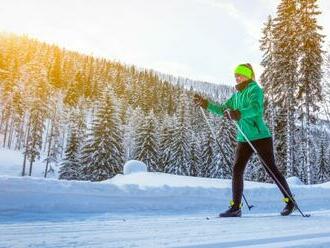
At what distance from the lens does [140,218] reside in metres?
4.59

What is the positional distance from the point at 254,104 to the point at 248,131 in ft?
1.22

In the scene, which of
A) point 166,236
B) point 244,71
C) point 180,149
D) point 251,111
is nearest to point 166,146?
point 180,149

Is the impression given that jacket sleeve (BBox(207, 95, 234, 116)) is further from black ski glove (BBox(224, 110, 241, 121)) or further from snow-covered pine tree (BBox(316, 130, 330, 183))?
snow-covered pine tree (BBox(316, 130, 330, 183))

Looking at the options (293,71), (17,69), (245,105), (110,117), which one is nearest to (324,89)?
(293,71)

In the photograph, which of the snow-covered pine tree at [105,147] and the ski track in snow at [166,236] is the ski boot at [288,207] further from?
the snow-covered pine tree at [105,147]

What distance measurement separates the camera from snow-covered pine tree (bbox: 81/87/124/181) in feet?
125

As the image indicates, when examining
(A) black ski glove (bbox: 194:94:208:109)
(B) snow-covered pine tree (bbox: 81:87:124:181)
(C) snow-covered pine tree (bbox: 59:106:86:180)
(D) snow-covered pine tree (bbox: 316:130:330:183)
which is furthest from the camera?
(D) snow-covered pine tree (bbox: 316:130:330:183)

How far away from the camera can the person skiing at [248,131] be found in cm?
505

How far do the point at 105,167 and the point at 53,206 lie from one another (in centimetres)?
3386

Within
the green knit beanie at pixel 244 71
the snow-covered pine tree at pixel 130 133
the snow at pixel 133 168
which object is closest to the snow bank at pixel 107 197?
the green knit beanie at pixel 244 71

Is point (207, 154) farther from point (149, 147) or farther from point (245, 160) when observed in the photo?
point (245, 160)

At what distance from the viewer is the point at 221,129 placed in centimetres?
4178

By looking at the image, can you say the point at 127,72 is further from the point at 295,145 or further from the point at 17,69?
the point at 295,145

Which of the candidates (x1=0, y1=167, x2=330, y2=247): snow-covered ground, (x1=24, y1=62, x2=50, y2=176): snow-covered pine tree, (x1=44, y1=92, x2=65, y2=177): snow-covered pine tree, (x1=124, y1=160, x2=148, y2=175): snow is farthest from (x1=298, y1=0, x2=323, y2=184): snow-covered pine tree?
(x1=44, y1=92, x2=65, y2=177): snow-covered pine tree
